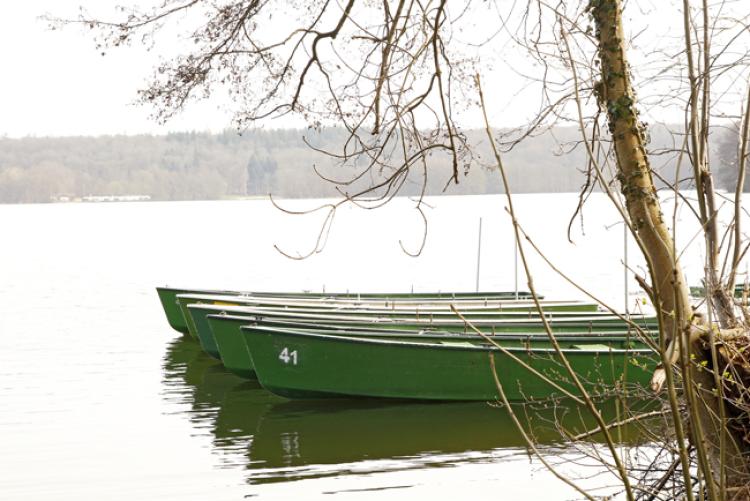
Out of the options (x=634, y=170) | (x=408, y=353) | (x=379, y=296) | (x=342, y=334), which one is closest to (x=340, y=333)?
(x=342, y=334)

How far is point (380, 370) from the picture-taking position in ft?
44.4

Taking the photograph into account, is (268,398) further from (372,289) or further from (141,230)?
(141,230)

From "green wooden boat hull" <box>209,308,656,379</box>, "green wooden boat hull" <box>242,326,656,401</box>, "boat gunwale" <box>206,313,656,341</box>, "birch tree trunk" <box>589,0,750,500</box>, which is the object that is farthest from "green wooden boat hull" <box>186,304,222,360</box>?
"birch tree trunk" <box>589,0,750,500</box>

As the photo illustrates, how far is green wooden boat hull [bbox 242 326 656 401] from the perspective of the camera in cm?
1314

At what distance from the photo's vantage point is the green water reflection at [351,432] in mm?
11359

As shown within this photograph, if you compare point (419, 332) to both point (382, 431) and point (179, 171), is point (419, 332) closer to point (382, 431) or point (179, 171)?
point (382, 431)

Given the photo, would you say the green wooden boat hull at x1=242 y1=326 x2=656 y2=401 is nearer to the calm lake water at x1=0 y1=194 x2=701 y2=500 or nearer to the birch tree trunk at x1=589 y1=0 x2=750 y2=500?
the calm lake water at x1=0 y1=194 x2=701 y2=500

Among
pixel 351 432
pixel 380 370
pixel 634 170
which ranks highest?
pixel 634 170

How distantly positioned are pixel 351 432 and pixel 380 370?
1.10m

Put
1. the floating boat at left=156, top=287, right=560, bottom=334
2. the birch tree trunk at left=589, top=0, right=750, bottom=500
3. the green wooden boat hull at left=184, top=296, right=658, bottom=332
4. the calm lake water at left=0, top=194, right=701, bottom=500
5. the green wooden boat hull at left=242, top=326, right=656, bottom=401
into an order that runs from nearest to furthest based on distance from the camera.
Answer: the birch tree trunk at left=589, top=0, right=750, bottom=500 < the calm lake water at left=0, top=194, right=701, bottom=500 < the green wooden boat hull at left=242, top=326, right=656, bottom=401 < the green wooden boat hull at left=184, top=296, right=658, bottom=332 < the floating boat at left=156, top=287, right=560, bottom=334

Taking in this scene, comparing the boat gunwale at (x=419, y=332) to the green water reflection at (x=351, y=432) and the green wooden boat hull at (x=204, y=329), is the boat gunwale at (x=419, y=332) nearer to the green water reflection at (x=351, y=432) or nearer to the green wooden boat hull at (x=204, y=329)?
the green water reflection at (x=351, y=432)

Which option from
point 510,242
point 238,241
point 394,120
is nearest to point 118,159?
point 238,241

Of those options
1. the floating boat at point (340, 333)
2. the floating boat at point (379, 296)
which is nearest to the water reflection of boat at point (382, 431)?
the floating boat at point (340, 333)

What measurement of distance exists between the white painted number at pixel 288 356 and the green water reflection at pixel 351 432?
661mm
